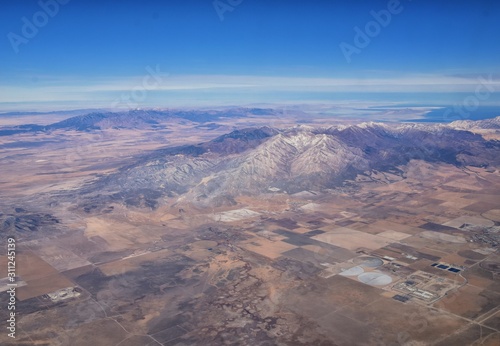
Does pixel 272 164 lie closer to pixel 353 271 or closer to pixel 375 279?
pixel 353 271

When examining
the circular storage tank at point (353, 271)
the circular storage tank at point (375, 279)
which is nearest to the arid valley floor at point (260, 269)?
the circular storage tank at point (375, 279)

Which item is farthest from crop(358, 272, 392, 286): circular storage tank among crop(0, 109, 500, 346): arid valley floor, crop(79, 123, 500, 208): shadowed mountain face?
crop(79, 123, 500, 208): shadowed mountain face

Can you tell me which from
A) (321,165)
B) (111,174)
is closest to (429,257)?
(321,165)

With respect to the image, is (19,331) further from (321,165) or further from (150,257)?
(321,165)

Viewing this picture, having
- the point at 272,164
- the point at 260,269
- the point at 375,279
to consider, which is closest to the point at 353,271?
the point at 375,279

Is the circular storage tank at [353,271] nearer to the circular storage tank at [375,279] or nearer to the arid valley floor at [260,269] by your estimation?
the arid valley floor at [260,269]
